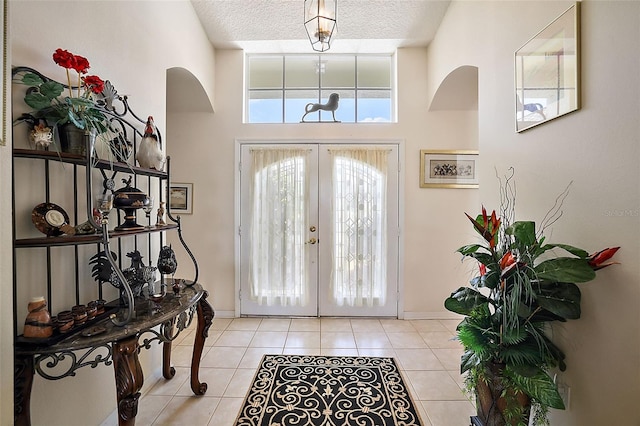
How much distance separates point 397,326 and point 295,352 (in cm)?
127

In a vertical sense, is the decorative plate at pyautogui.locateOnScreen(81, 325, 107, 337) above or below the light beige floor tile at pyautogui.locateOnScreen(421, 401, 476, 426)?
above

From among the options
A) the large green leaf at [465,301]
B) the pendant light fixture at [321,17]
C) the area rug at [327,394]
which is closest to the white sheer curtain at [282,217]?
the area rug at [327,394]

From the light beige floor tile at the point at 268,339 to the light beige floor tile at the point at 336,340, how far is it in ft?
1.32

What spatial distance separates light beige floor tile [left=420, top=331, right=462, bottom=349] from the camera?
111 inches

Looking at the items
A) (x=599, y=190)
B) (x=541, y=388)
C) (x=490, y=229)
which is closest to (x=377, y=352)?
(x=541, y=388)

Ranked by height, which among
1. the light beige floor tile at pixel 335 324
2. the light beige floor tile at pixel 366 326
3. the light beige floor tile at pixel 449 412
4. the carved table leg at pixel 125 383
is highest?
the carved table leg at pixel 125 383

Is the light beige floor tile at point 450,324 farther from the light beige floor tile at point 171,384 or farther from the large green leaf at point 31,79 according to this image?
the large green leaf at point 31,79

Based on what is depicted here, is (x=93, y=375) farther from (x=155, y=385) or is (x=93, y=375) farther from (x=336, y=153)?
(x=336, y=153)

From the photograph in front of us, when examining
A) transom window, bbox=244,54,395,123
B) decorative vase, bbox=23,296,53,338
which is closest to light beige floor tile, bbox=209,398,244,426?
Answer: decorative vase, bbox=23,296,53,338

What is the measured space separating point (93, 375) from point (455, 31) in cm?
383

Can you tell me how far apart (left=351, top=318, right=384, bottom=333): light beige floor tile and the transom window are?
2.47m

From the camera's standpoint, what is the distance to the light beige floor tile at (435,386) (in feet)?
6.75

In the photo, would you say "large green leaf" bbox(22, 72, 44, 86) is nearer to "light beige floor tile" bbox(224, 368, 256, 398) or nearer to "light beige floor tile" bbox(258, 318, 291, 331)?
"light beige floor tile" bbox(224, 368, 256, 398)

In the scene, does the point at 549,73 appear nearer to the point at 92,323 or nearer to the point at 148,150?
the point at 148,150
